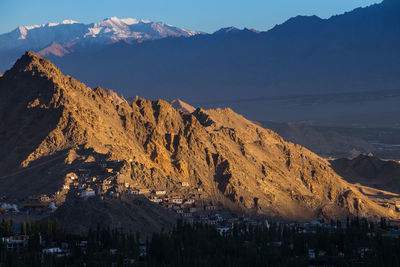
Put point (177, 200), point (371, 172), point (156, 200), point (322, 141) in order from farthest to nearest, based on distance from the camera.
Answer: point (322, 141) < point (371, 172) < point (177, 200) < point (156, 200)

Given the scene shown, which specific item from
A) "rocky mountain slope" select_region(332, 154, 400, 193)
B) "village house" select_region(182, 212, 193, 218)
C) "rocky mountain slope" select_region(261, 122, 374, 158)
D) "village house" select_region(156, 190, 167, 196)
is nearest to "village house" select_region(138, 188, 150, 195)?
"village house" select_region(156, 190, 167, 196)

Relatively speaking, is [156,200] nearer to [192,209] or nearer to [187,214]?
[187,214]

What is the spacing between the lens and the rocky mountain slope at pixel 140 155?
8012cm

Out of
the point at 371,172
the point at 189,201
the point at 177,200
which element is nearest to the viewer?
the point at 177,200

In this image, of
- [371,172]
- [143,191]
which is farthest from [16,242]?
[371,172]

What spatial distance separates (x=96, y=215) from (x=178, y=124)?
34311 mm

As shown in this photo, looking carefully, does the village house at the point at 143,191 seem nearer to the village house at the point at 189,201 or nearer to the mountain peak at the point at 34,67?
the village house at the point at 189,201

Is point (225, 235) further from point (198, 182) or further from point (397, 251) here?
point (198, 182)

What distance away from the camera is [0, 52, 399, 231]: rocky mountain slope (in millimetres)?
80125

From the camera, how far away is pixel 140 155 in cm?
8625

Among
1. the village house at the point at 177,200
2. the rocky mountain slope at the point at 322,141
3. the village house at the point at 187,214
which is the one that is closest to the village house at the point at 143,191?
the village house at the point at 177,200

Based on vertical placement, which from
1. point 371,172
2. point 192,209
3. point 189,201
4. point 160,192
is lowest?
point 192,209

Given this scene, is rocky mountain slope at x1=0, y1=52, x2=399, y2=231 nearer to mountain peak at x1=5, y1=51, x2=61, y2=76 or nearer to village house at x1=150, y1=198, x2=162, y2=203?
mountain peak at x1=5, y1=51, x2=61, y2=76

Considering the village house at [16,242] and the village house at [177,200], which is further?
the village house at [177,200]
